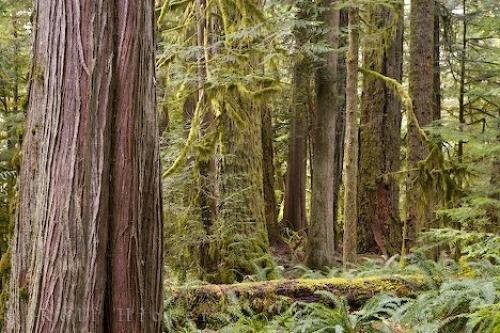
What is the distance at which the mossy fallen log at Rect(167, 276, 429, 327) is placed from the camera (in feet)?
22.8

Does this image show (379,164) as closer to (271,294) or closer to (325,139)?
(325,139)

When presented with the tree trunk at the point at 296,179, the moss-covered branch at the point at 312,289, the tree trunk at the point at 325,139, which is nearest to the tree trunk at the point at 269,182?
the tree trunk at the point at 296,179

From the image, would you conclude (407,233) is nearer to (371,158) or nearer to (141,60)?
(371,158)

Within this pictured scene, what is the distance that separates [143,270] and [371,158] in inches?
397

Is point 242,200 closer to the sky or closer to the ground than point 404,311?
closer to the sky

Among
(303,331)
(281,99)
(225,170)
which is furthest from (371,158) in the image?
(303,331)

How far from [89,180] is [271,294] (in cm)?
376

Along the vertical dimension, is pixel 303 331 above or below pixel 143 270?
below

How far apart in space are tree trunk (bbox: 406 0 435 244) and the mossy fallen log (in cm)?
214

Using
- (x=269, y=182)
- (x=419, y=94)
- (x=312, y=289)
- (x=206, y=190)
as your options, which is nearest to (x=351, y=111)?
(x=419, y=94)

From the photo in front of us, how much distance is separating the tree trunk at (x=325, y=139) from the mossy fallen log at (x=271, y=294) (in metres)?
2.43

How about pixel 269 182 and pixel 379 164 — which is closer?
pixel 379 164

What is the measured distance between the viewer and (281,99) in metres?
14.6

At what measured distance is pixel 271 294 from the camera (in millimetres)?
7078
